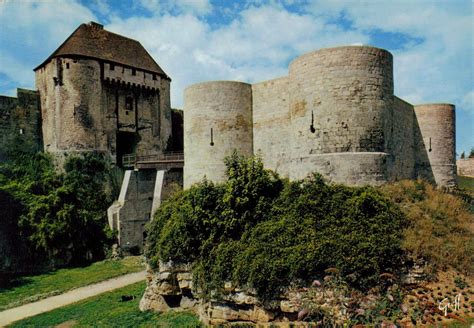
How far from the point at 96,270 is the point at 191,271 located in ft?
31.7

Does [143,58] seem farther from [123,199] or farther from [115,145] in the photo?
[123,199]

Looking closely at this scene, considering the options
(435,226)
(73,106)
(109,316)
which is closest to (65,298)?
(109,316)

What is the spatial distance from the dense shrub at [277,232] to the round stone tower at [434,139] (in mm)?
6656

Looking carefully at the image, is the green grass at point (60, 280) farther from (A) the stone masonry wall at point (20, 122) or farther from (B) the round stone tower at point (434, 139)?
(B) the round stone tower at point (434, 139)

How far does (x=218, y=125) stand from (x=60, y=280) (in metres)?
10.8

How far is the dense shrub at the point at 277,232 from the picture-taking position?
8609mm

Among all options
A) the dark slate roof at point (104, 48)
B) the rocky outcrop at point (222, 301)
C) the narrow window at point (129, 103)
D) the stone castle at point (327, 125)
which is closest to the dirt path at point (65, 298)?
the rocky outcrop at point (222, 301)

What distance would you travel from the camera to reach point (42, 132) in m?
23.8

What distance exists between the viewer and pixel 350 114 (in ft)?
35.9

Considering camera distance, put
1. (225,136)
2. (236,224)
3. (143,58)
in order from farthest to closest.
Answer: (143,58)
(225,136)
(236,224)

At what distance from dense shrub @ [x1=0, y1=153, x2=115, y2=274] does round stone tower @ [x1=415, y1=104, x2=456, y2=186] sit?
17118mm

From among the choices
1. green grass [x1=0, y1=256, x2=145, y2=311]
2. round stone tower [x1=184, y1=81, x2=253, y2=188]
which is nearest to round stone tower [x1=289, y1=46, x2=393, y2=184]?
round stone tower [x1=184, y1=81, x2=253, y2=188]

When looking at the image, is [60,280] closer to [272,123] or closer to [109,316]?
[109,316]

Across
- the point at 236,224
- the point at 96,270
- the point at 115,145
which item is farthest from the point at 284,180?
the point at 115,145
